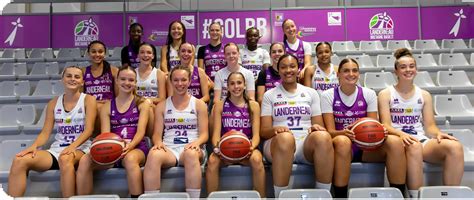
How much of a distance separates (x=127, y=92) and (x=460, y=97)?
2.62 meters

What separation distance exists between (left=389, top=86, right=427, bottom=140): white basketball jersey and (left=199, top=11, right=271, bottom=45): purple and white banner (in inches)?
139

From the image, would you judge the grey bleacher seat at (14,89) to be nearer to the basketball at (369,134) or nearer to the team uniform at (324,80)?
the team uniform at (324,80)

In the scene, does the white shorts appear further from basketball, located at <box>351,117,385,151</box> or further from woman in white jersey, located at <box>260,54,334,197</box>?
basketball, located at <box>351,117,385,151</box>

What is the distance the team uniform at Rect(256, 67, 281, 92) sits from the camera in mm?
3209

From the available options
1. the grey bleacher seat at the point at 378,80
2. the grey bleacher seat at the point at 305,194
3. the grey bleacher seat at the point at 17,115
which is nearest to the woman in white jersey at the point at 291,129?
the grey bleacher seat at the point at 305,194

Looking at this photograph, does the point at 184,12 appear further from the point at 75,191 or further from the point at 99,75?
the point at 75,191

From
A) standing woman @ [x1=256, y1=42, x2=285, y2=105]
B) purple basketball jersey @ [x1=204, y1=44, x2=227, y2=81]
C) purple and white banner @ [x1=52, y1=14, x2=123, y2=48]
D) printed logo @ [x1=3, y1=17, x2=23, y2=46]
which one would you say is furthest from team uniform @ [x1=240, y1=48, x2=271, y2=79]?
printed logo @ [x1=3, y1=17, x2=23, y2=46]

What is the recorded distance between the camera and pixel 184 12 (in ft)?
19.7

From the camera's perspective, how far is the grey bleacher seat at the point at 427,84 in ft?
12.6

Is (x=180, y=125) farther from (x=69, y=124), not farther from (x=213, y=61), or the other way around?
(x=213, y=61)

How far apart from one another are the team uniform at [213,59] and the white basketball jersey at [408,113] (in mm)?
1610

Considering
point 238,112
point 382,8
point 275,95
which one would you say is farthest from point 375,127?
point 382,8

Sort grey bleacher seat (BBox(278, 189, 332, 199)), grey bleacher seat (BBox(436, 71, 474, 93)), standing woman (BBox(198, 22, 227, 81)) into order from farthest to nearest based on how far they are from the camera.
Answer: grey bleacher seat (BBox(436, 71, 474, 93)), standing woman (BBox(198, 22, 227, 81)), grey bleacher seat (BBox(278, 189, 332, 199))

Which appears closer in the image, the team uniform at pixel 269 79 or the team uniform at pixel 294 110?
the team uniform at pixel 294 110
